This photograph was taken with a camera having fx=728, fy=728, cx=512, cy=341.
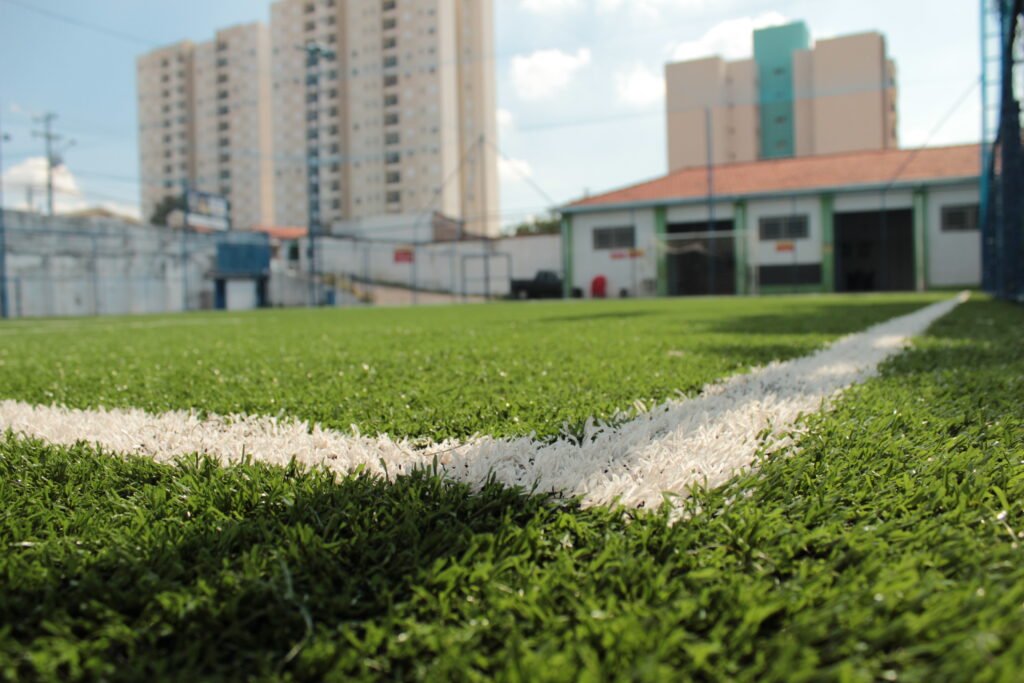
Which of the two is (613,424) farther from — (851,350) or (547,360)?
(851,350)

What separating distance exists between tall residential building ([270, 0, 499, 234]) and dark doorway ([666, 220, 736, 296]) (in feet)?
93.7

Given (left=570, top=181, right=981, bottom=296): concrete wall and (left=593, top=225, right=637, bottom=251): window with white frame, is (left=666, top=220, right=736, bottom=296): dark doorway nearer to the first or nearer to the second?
(left=570, top=181, right=981, bottom=296): concrete wall

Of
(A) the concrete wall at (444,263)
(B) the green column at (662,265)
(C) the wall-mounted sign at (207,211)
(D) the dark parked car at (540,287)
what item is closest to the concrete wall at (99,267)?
(A) the concrete wall at (444,263)

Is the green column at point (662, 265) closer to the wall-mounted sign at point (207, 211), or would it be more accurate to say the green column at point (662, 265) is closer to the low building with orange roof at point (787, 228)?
the low building with orange roof at point (787, 228)

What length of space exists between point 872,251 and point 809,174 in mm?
5056

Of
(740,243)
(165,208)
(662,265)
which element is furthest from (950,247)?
(165,208)

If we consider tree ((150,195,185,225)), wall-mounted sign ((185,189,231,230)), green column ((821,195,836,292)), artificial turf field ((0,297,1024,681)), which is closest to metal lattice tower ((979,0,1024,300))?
artificial turf field ((0,297,1024,681))

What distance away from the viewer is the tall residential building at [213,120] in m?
64.0

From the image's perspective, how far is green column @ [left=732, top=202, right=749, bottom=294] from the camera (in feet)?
76.9

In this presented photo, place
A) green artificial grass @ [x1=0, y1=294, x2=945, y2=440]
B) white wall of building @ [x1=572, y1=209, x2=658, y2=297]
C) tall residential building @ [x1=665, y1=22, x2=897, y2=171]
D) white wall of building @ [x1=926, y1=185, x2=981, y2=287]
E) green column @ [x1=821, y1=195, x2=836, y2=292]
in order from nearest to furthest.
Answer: green artificial grass @ [x1=0, y1=294, x2=945, y2=440] → white wall of building @ [x1=926, y1=185, x2=981, y2=287] → green column @ [x1=821, y1=195, x2=836, y2=292] → white wall of building @ [x1=572, y1=209, x2=658, y2=297] → tall residential building @ [x1=665, y1=22, x2=897, y2=171]

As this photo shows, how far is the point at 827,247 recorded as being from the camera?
23.2m

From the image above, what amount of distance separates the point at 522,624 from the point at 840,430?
0.99 m

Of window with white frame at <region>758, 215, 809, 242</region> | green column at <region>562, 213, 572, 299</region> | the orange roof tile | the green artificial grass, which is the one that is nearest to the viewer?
the green artificial grass

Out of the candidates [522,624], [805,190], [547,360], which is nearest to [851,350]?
[547,360]
